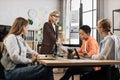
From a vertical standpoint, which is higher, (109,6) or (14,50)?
(109,6)

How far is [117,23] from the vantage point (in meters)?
4.91

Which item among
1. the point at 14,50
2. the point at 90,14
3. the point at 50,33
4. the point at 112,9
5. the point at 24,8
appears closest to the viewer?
the point at 14,50

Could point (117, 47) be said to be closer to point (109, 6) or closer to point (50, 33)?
point (50, 33)

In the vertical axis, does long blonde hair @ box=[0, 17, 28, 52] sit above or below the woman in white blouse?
above

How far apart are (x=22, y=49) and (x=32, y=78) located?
0.34 meters

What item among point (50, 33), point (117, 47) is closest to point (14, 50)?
point (117, 47)

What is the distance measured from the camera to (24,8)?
7230mm

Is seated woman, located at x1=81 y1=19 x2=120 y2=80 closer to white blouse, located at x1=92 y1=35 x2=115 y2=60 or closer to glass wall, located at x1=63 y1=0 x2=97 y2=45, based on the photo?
white blouse, located at x1=92 y1=35 x2=115 y2=60

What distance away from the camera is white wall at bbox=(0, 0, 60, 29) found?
702 cm

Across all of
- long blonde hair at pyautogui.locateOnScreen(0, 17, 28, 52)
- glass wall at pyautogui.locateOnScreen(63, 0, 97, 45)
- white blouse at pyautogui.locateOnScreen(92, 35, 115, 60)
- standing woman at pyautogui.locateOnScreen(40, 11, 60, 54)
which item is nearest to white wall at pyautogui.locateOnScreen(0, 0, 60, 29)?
glass wall at pyautogui.locateOnScreen(63, 0, 97, 45)

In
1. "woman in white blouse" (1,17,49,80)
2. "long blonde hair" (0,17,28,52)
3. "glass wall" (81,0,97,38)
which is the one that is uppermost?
"glass wall" (81,0,97,38)

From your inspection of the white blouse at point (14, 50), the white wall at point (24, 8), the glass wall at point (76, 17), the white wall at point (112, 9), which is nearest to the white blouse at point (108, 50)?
the white blouse at point (14, 50)

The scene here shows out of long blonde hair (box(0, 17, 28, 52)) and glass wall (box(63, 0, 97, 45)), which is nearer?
long blonde hair (box(0, 17, 28, 52))

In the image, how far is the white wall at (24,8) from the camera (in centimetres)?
702
